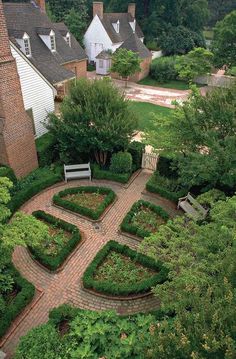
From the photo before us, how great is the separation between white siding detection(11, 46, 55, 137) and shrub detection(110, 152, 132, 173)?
17.1 ft

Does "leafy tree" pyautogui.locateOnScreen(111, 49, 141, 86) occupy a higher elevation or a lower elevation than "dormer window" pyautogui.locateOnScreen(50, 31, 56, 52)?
lower

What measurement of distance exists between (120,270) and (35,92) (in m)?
11.7

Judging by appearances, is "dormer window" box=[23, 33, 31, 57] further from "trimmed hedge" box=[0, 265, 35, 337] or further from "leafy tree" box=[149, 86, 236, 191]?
"trimmed hedge" box=[0, 265, 35, 337]

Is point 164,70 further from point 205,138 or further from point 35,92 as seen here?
point 205,138

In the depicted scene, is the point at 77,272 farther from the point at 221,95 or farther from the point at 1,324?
the point at 221,95

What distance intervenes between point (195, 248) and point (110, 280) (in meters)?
4.10

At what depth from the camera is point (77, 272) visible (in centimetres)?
1168

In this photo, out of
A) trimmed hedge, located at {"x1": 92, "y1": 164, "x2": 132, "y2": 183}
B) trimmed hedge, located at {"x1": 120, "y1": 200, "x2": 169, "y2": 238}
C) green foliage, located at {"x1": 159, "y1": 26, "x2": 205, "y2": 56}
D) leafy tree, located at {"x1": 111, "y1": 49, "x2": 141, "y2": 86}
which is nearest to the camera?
trimmed hedge, located at {"x1": 120, "y1": 200, "x2": 169, "y2": 238}

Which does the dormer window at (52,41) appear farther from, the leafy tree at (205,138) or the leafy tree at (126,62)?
the leafy tree at (205,138)

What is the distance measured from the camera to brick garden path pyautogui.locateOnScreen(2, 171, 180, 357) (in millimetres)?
10284

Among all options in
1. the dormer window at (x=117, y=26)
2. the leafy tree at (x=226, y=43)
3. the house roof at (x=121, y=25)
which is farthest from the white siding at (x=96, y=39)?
the leafy tree at (x=226, y=43)

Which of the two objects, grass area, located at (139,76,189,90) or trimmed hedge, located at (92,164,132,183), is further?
grass area, located at (139,76,189,90)

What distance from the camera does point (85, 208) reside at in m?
14.4

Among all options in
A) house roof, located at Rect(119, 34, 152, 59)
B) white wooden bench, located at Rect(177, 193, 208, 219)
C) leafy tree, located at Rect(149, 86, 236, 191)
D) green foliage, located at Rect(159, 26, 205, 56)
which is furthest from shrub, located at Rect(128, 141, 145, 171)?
green foliage, located at Rect(159, 26, 205, 56)
